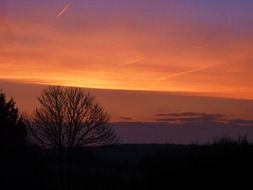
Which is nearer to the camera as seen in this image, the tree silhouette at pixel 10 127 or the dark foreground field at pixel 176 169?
→ the dark foreground field at pixel 176 169

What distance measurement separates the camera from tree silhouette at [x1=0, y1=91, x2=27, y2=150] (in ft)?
155

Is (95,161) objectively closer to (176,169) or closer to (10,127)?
(10,127)

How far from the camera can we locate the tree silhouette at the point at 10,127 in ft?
155

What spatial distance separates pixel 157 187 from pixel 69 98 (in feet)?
146

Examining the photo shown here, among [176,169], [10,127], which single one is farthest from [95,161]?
[176,169]

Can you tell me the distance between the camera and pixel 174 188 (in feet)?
110

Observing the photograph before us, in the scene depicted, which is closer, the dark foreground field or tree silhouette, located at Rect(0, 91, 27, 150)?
the dark foreground field

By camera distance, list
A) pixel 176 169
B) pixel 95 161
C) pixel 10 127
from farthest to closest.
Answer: pixel 95 161 → pixel 10 127 → pixel 176 169

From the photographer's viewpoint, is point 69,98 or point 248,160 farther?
point 69,98

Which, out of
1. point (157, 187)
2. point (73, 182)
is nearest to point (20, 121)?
point (73, 182)

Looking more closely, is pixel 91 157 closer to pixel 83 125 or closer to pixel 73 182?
pixel 83 125

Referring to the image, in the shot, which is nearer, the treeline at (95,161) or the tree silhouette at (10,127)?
the treeline at (95,161)

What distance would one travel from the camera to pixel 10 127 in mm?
53469

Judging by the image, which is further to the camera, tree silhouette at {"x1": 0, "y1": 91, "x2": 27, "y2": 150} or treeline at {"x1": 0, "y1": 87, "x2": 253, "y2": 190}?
tree silhouette at {"x1": 0, "y1": 91, "x2": 27, "y2": 150}
